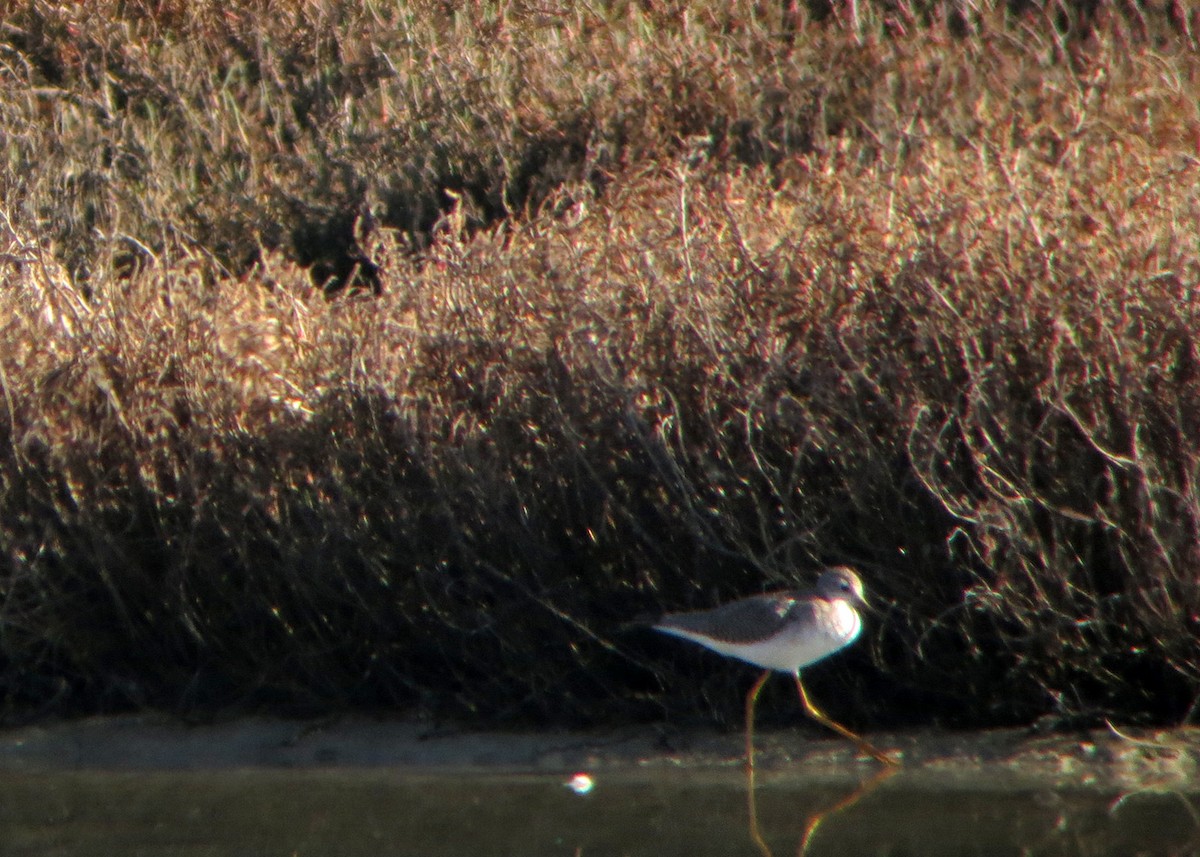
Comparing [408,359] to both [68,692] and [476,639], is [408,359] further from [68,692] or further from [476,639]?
[68,692]

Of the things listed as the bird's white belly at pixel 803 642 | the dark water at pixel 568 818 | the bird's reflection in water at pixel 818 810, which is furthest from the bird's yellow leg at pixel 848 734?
the bird's white belly at pixel 803 642

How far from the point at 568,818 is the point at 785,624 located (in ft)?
2.79

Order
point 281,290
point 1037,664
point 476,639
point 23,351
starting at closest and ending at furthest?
point 1037,664 → point 476,639 → point 23,351 → point 281,290

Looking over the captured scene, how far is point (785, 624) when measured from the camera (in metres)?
4.95

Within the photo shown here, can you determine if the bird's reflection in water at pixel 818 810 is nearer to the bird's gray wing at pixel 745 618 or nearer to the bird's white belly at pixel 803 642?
the bird's white belly at pixel 803 642

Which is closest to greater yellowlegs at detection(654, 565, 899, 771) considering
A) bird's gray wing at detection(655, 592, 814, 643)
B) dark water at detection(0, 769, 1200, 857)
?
bird's gray wing at detection(655, 592, 814, 643)

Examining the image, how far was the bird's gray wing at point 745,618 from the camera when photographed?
497 cm

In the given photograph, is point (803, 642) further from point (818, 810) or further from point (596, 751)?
point (596, 751)

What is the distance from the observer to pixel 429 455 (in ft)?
18.6

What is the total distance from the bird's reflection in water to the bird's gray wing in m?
0.52

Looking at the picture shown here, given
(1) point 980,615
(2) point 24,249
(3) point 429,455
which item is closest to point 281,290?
(2) point 24,249

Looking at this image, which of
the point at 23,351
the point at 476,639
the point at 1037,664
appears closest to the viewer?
the point at 1037,664

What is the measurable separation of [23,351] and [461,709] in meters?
2.10

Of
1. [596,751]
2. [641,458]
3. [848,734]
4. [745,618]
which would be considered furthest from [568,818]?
[641,458]
